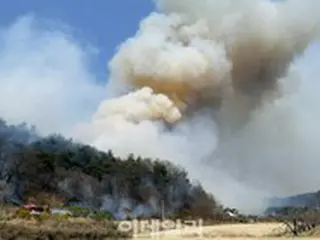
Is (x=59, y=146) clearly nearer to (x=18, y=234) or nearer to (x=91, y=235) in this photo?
(x=91, y=235)

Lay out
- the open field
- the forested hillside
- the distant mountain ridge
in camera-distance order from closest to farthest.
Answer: the open field < the forested hillside < the distant mountain ridge

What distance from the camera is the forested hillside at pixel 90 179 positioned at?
2869 inches

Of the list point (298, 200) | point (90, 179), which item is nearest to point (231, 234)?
point (90, 179)

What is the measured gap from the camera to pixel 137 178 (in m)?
82.4

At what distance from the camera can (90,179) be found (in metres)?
77.6

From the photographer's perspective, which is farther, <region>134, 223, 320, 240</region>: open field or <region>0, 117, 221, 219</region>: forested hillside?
<region>0, 117, 221, 219</region>: forested hillside

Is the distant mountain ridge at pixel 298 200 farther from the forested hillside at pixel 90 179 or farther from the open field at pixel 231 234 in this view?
the open field at pixel 231 234

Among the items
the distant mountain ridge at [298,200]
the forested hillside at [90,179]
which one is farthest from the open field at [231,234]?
the distant mountain ridge at [298,200]

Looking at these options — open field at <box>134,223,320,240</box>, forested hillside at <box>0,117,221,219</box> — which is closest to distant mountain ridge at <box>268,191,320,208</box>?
forested hillside at <box>0,117,221,219</box>

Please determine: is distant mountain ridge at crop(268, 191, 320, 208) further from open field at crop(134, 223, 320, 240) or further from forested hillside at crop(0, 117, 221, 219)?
open field at crop(134, 223, 320, 240)

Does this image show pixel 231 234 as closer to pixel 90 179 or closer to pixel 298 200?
pixel 90 179

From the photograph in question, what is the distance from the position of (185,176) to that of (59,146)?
52.1 ft

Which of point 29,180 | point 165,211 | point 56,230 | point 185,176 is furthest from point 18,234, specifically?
point 185,176

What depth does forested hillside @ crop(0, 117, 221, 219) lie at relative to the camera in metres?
72.9
